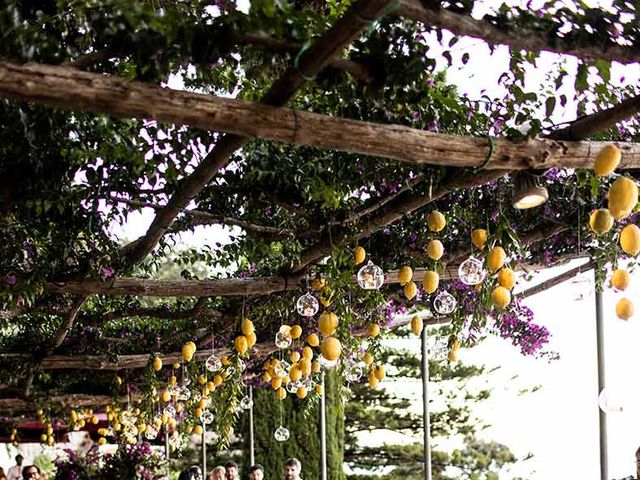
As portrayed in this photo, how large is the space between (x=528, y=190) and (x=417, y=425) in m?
12.6

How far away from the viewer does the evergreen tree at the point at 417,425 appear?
48.8ft

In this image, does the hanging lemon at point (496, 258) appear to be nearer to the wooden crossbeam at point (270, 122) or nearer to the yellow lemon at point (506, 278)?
the yellow lemon at point (506, 278)

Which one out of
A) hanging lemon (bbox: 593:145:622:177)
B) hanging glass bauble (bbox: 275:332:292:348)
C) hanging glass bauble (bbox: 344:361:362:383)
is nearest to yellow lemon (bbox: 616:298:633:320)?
hanging lemon (bbox: 593:145:622:177)

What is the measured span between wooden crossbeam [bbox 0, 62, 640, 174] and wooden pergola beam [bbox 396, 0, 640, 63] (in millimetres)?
389

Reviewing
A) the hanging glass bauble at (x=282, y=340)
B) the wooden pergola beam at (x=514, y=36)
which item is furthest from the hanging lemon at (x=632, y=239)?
the hanging glass bauble at (x=282, y=340)

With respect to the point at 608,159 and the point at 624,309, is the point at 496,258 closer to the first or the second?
the point at 624,309

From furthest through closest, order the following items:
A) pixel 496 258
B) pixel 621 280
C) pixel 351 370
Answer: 1. pixel 351 370
2. pixel 496 258
3. pixel 621 280

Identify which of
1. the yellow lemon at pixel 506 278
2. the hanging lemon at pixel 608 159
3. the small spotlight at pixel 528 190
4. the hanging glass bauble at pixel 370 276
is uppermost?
the small spotlight at pixel 528 190

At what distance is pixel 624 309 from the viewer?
128 inches

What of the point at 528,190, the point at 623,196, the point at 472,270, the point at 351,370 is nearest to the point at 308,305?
the point at 472,270

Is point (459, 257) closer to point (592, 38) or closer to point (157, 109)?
point (592, 38)

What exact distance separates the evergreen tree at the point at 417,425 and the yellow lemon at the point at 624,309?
11.3 metres

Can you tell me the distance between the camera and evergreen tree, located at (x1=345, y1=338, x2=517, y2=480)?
14.9 metres

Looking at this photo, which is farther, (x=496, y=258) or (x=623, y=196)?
(x=496, y=258)
